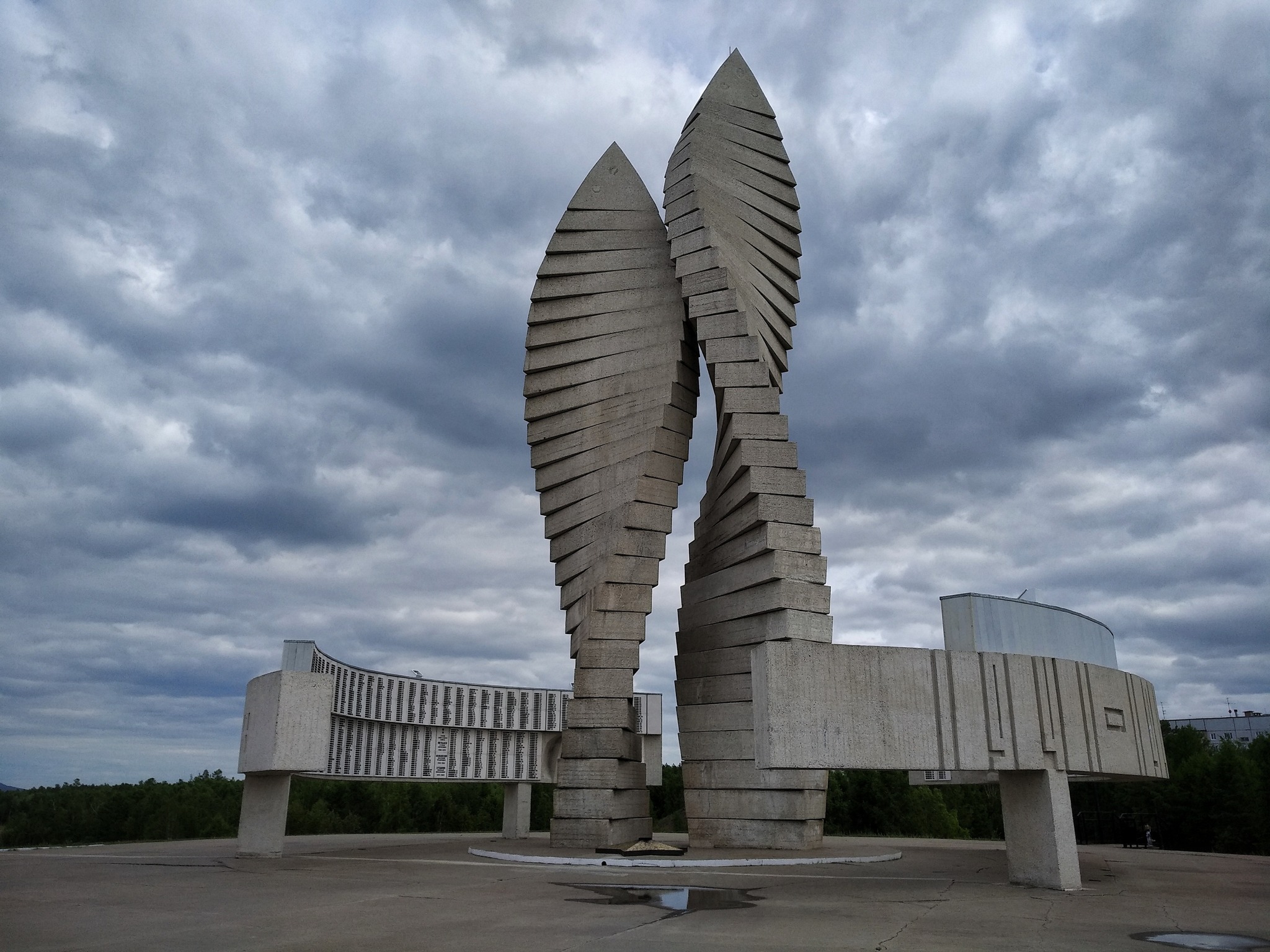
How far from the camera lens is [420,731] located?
22891mm

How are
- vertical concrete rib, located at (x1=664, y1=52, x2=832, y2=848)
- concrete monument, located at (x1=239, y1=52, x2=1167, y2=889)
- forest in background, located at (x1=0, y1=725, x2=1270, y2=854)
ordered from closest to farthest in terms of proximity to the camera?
concrete monument, located at (x1=239, y1=52, x2=1167, y2=889) < vertical concrete rib, located at (x1=664, y1=52, x2=832, y2=848) < forest in background, located at (x1=0, y1=725, x2=1270, y2=854)

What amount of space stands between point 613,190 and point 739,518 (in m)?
9.09

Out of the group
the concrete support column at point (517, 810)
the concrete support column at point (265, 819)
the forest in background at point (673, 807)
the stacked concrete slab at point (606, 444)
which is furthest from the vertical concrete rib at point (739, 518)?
the forest in background at point (673, 807)

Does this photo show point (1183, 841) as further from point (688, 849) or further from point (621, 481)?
point (621, 481)

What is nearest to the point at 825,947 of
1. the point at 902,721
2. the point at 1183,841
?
the point at 902,721

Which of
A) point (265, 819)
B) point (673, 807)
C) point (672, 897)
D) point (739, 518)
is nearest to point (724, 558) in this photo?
point (739, 518)

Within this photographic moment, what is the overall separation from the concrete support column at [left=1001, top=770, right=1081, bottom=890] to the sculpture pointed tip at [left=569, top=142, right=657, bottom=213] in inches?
627

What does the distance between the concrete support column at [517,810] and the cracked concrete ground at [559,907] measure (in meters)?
8.51

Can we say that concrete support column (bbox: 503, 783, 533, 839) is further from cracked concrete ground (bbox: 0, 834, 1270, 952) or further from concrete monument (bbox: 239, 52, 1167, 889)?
cracked concrete ground (bbox: 0, 834, 1270, 952)

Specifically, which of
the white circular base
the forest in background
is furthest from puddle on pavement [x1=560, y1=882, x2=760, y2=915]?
the forest in background

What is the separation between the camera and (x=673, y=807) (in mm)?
46906

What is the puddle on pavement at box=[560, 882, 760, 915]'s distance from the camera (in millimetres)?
9719

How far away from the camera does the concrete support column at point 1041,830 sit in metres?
11.3

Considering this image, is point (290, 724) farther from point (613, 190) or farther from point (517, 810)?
point (613, 190)
